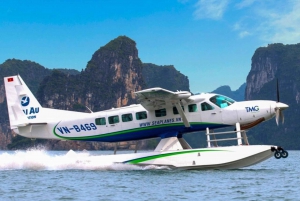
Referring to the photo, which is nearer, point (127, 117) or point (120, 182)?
point (120, 182)

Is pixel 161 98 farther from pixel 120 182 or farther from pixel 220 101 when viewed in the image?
pixel 120 182

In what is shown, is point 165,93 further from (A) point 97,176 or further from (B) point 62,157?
(B) point 62,157

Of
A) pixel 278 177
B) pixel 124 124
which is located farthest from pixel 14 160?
pixel 278 177

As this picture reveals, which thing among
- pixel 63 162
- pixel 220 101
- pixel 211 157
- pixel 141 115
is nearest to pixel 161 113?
pixel 141 115

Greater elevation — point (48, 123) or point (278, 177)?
point (48, 123)

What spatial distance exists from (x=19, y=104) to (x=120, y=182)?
8.77 metres

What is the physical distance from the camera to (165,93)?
21469mm

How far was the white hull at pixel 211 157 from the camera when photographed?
70.6ft

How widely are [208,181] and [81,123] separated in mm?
8354

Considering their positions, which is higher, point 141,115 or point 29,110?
point 29,110

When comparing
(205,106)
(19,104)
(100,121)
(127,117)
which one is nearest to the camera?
(205,106)

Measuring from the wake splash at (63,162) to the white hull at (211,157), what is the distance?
0.51 metres

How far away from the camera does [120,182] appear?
19.1 metres

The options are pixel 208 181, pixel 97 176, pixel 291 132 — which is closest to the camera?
pixel 208 181
